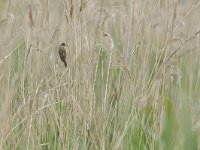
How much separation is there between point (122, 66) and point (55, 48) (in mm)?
352

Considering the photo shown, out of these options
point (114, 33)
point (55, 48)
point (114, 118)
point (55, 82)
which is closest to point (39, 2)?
point (55, 48)

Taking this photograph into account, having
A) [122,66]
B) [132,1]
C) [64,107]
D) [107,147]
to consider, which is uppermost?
[132,1]

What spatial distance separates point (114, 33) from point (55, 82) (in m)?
1.11

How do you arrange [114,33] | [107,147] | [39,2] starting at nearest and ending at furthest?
[107,147] < [39,2] < [114,33]

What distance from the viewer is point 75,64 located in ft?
6.91

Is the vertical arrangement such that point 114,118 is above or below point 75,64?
below

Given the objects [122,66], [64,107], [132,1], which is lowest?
[64,107]

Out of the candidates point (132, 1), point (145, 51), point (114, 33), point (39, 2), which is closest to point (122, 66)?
point (145, 51)

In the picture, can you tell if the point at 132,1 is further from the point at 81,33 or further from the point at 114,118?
the point at 114,118

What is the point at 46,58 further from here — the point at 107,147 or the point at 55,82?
the point at 107,147

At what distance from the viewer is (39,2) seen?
7.09ft

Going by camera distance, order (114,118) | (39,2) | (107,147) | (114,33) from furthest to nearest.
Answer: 1. (114,33)
2. (39,2)
3. (114,118)
4. (107,147)

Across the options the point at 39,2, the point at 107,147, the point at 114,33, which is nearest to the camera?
the point at 107,147

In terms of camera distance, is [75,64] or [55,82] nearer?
[55,82]
